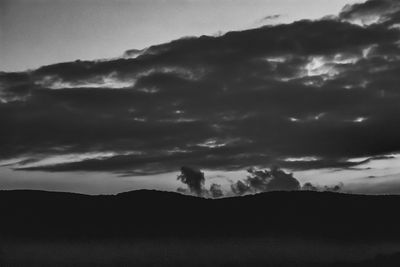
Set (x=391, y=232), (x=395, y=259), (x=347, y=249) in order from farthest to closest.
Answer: (x=391, y=232), (x=347, y=249), (x=395, y=259)

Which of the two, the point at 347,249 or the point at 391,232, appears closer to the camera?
the point at 347,249

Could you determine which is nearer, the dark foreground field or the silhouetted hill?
the dark foreground field

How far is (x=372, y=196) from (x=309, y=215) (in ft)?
32.2

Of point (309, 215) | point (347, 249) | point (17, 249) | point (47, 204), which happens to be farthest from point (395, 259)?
point (47, 204)

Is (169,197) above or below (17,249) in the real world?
above

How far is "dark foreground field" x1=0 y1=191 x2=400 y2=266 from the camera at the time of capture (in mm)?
72312

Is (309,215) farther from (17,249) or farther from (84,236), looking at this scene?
(17,249)

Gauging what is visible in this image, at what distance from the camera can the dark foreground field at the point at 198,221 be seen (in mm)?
72312

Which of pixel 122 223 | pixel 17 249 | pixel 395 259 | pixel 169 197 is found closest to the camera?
pixel 395 259

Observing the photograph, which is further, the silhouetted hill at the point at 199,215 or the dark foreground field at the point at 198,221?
the silhouetted hill at the point at 199,215

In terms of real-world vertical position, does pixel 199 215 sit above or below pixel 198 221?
above

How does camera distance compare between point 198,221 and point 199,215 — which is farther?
point 199,215

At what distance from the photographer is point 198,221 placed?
7981cm

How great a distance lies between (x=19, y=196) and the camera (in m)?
81.5
